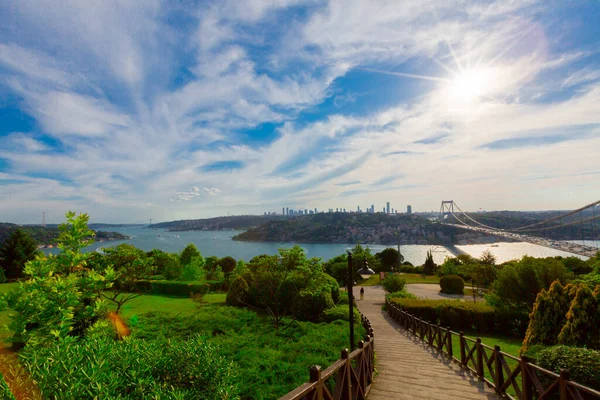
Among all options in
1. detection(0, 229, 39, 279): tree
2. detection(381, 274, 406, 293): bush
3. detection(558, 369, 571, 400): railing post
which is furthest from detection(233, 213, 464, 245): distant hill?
detection(558, 369, 571, 400): railing post

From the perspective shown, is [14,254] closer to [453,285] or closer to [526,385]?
[526,385]

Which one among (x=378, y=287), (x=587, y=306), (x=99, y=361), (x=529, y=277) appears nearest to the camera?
(x=99, y=361)

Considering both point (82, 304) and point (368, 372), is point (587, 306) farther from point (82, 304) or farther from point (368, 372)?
point (82, 304)

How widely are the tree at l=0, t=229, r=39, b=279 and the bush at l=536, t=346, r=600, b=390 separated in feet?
119

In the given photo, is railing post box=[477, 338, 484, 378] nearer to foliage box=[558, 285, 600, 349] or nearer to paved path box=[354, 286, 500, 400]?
paved path box=[354, 286, 500, 400]

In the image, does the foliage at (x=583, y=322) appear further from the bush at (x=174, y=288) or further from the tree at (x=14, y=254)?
the tree at (x=14, y=254)

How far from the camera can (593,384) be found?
5.55m

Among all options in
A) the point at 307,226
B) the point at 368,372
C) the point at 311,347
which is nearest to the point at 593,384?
the point at 368,372

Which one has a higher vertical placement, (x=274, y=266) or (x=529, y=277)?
(x=274, y=266)

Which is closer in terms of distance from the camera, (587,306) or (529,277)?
(587,306)

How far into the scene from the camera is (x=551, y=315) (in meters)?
8.50

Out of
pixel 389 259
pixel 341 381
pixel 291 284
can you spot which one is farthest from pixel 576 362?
pixel 389 259

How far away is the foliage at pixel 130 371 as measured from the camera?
2734 mm

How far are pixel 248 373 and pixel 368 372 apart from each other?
257 cm
